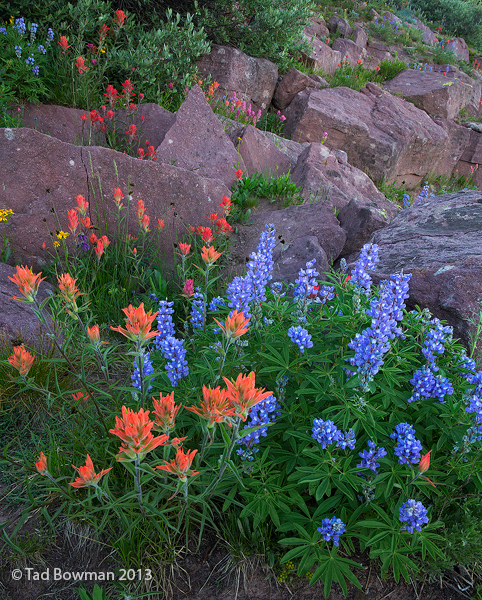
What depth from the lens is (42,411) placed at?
282cm

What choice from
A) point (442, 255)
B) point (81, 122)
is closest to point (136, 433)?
point (442, 255)

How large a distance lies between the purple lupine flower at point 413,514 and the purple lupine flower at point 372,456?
0.60 feet

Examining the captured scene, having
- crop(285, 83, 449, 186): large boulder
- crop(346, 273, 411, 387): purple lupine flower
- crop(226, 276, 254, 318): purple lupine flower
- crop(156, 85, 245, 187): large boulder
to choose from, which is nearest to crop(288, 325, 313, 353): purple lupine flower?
crop(346, 273, 411, 387): purple lupine flower

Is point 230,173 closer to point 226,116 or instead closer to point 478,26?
point 226,116

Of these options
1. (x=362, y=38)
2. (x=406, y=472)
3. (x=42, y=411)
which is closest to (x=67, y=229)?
(x=42, y=411)

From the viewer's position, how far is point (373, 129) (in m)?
9.11

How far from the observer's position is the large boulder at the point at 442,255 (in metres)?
3.08

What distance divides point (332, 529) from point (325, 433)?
418 mm

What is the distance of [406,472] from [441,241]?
8.27ft

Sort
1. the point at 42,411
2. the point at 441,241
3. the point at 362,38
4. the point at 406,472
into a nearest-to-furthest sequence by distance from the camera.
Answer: the point at 406,472 < the point at 42,411 < the point at 441,241 < the point at 362,38

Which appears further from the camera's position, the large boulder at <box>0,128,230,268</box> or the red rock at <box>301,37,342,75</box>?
the red rock at <box>301,37,342,75</box>

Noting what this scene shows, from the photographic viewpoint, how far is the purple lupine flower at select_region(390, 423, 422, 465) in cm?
189

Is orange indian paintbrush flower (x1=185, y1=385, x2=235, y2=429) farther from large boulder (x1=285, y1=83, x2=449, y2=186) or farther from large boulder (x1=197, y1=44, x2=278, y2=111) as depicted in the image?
large boulder (x1=285, y1=83, x2=449, y2=186)

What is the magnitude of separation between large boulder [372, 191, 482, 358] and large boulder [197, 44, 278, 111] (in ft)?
15.7
